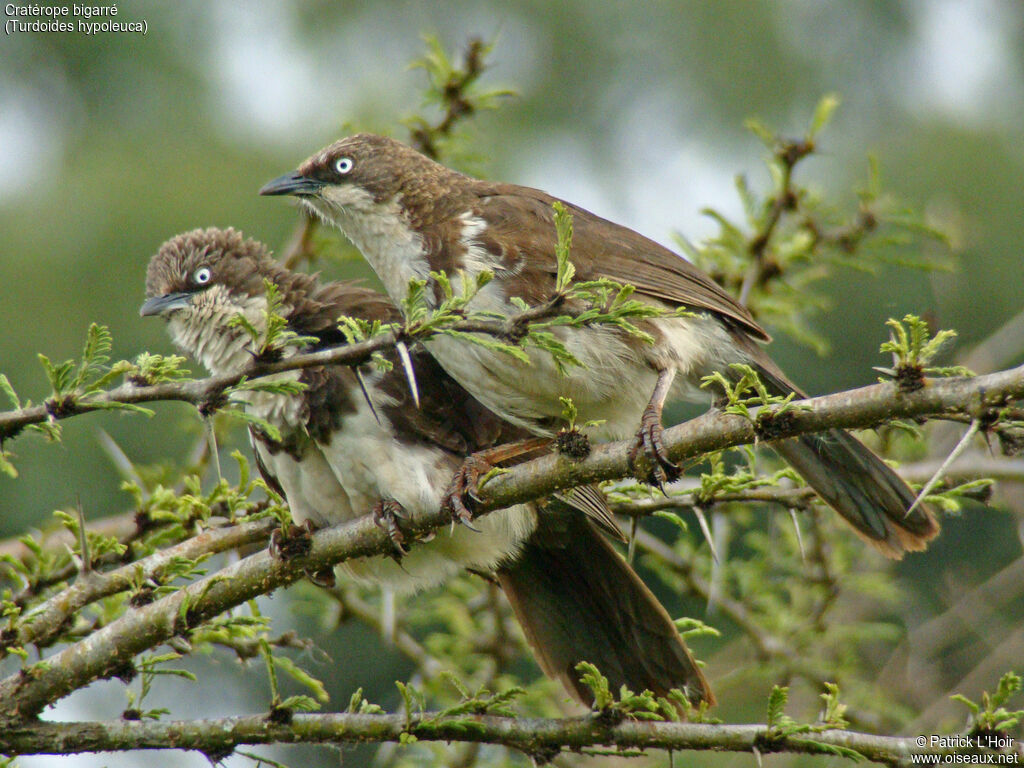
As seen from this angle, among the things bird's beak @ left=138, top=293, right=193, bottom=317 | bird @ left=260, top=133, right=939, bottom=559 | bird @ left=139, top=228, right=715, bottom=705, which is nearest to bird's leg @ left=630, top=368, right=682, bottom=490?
bird @ left=260, top=133, right=939, bottom=559

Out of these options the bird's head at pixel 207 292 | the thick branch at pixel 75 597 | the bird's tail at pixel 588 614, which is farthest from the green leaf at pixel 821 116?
the thick branch at pixel 75 597

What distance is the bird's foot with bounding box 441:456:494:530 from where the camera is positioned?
3232 millimetres

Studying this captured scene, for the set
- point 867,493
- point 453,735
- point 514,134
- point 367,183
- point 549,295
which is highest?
point 514,134

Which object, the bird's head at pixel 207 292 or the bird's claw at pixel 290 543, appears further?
the bird's head at pixel 207 292

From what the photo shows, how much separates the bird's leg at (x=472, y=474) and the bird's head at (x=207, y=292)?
0.99 meters

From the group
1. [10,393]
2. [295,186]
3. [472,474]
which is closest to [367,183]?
[295,186]

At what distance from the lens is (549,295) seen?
3459mm

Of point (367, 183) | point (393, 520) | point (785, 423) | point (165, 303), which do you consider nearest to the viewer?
point (785, 423)

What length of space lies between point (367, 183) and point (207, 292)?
0.80 meters

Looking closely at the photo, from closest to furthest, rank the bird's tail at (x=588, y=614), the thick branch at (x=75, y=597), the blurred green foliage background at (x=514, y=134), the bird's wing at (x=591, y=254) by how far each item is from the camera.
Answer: the thick branch at (x=75, y=597) < the bird's wing at (x=591, y=254) < the bird's tail at (x=588, y=614) < the blurred green foliage background at (x=514, y=134)

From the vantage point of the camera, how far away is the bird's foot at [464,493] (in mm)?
3232

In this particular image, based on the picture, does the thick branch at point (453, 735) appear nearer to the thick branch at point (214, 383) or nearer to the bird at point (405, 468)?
the bird at point (405, 468)

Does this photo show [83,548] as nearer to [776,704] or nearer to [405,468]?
[405,468]

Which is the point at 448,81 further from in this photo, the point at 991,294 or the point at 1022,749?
the point at 991,294
